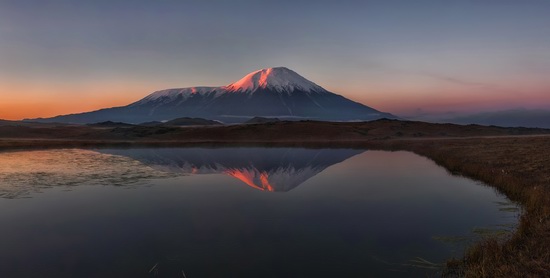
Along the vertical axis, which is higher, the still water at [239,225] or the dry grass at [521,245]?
the dry grass at [521,245]

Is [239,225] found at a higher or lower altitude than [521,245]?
lower

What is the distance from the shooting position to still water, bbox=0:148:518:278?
1053 centimetres

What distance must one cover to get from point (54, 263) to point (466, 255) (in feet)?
37.9

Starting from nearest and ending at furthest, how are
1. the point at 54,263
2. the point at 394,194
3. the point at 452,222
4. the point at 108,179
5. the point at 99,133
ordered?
the point at 54,263, the point at 452,222, the point at 394,194, the point at 108,179, the point at 99,133

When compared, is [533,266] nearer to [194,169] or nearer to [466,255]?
[466,255]

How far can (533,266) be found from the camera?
914cm

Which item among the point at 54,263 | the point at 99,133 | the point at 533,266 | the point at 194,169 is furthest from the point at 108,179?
the point at 99,133

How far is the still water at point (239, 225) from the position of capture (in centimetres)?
1053

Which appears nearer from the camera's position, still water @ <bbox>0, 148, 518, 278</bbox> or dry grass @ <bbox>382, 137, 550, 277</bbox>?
dry grass @ <bbox>382, 137, 550, 277</bbox>

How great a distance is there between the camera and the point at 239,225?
48.4ft

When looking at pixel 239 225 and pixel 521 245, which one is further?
pixel 239 225

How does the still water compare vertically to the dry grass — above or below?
below

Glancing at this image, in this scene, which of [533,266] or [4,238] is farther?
[4,238]

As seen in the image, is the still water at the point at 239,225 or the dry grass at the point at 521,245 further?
the still water at the point at 239,225
